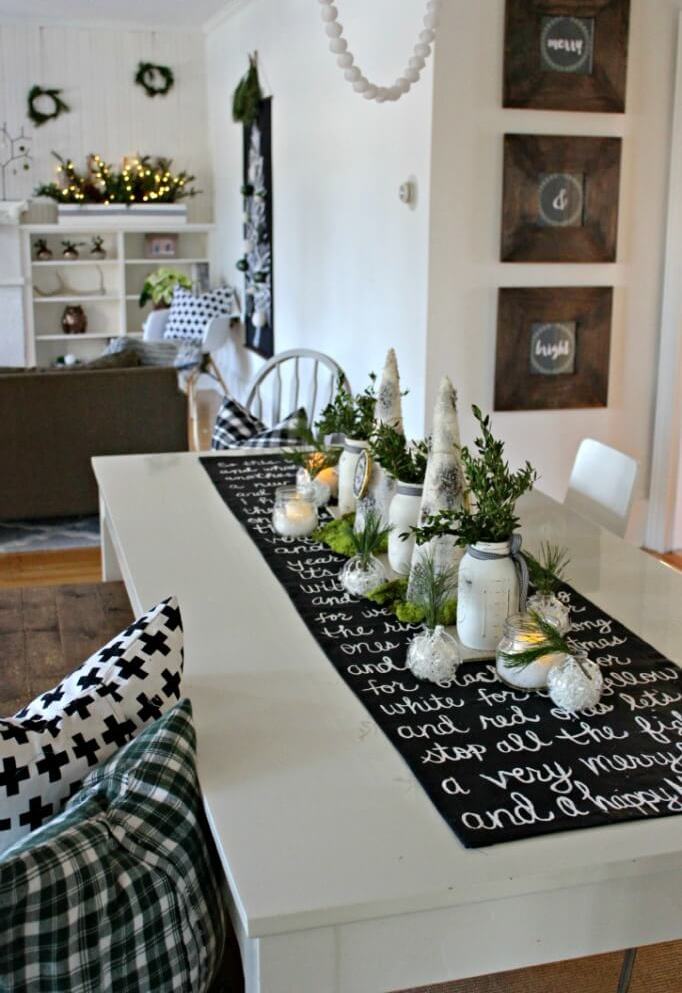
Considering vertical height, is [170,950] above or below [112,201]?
below

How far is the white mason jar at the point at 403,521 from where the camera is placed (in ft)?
6.73

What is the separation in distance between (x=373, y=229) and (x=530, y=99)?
0.99m

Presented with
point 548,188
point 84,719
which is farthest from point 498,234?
point 84,719

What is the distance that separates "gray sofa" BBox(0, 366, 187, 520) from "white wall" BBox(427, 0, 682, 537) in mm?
1310

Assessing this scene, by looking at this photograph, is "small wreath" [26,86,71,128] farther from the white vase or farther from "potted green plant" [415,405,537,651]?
"potted green plant" [415,405,537,651]


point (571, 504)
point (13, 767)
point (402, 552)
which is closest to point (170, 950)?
point (13, 767)

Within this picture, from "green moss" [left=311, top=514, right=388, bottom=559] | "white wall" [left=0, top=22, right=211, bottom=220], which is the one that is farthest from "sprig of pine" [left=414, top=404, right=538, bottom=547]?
"white wall" [left=0, top=22, right=211, bottom=220]

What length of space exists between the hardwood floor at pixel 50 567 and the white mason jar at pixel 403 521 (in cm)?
256

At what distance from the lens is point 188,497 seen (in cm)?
267

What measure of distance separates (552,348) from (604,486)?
1.89 m

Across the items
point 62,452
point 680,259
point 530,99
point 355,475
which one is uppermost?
point 530,99

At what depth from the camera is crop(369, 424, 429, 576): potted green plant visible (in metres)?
2.06

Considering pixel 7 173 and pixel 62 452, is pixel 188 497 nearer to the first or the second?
pixel 62 452

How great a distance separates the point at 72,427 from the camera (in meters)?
4.89
